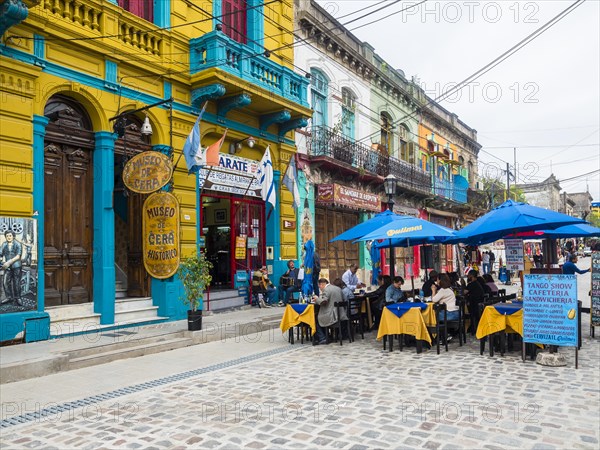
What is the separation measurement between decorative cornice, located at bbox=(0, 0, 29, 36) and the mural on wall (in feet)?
10.7

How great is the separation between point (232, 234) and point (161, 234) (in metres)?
3.56

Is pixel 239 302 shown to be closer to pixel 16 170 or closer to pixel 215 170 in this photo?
pixel 215 170

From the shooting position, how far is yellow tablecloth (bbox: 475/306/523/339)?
820 cm

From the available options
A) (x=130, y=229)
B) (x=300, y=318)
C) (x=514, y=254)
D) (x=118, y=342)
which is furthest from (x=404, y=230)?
(x=514, y=254)

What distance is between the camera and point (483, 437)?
4688mm

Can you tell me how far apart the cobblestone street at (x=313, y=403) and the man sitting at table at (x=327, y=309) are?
110 centimetres

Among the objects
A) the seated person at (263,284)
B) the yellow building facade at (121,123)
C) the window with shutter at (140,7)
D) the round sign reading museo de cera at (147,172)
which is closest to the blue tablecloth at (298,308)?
the yellow building facade at (121,123)

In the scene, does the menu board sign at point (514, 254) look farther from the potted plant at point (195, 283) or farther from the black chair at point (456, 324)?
the potted plant at point (195, 283)

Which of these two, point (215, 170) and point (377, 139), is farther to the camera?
point (377, 139)

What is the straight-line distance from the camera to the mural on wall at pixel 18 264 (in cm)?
847

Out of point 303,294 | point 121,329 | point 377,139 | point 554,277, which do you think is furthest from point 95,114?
point 377,139

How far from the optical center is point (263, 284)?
14406 millimetres

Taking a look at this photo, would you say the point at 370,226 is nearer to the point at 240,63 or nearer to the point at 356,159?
the point at 240,63

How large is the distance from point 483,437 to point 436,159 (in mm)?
26552
